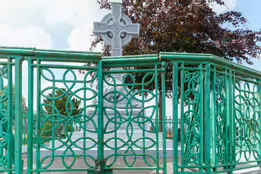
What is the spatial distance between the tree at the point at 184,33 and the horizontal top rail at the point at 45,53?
7443 millimetres

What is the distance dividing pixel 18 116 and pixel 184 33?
8.72m

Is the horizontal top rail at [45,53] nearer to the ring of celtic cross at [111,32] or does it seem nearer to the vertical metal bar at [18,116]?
the vertical metal bar at [18,116]

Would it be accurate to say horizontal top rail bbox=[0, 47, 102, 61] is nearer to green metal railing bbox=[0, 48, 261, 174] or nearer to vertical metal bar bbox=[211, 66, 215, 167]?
green metal railing bbox=[0, 48, 261, 174]

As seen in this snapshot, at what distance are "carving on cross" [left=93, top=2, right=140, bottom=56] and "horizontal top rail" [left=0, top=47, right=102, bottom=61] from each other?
355cm

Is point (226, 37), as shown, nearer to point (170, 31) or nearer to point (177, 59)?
point (170, 31)

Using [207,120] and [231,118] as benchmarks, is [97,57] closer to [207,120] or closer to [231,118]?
[207,120]

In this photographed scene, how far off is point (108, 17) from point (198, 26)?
5332 millimetres

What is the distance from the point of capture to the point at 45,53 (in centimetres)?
272

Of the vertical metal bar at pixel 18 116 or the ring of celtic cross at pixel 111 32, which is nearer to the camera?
the vertical metal bar at pixel 18 116

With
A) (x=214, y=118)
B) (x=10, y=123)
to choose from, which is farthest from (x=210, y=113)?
(x=10, y=123)

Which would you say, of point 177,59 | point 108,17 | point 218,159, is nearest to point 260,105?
point 218,159

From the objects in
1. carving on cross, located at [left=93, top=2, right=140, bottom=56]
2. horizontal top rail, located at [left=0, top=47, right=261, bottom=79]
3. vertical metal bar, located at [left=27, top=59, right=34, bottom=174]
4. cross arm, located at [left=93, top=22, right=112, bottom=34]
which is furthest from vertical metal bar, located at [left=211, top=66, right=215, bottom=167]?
cross arm, located at [left=93, top=22, right=112, bottom=34]

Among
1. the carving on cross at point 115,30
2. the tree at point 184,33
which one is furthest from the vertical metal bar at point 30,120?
the tree at point 184,33

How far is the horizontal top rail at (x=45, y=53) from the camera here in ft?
8.77
